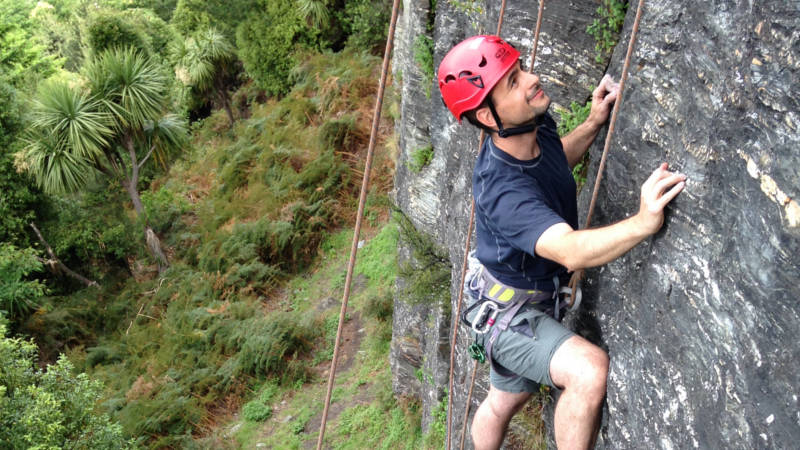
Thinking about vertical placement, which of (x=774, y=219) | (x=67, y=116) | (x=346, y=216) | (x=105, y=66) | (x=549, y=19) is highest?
(x=549, y=19)

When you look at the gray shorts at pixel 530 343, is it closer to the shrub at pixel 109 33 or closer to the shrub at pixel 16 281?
the shrub at pixel 16 281

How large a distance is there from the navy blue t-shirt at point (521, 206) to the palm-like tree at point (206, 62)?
771 inches

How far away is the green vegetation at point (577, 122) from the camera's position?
3.98 meters

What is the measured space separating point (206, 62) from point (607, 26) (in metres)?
19.4

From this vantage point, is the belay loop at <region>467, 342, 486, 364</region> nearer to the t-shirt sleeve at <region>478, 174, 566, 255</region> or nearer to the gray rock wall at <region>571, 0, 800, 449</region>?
the gray rock wall at <region>571, 0, 800, 449</region>

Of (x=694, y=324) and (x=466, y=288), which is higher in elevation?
(x=694, y=324)

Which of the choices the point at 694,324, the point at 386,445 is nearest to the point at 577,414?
the point at 694,324

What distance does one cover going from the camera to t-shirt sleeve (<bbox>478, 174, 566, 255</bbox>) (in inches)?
101

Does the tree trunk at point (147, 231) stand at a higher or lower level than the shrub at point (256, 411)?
higher

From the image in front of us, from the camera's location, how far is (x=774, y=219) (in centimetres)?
202

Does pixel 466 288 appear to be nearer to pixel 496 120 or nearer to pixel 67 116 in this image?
pixel 496 120

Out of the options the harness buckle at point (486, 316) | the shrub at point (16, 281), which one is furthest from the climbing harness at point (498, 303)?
the shrub at point (16, 281)

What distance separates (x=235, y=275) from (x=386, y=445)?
632 centimetres

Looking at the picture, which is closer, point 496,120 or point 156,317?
point 496,120
